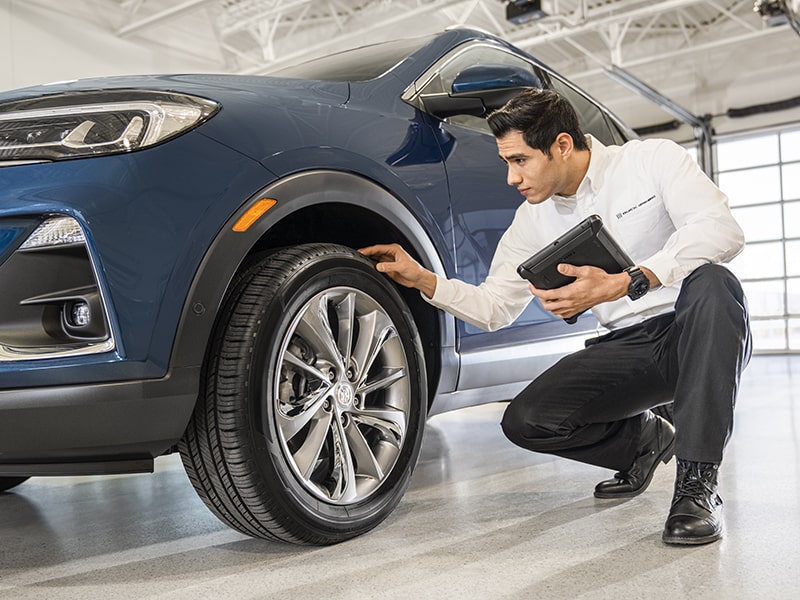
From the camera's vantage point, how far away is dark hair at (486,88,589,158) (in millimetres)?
2117

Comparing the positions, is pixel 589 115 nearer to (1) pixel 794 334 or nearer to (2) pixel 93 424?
(2) pixel 93 424

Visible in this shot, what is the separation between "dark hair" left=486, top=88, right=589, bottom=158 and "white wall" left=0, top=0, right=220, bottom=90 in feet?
28.5

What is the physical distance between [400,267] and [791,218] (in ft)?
40.4

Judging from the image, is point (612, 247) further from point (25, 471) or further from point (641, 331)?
point (25, 471)

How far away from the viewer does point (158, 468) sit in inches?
132

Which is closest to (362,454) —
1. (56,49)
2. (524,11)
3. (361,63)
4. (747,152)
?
(361,63)

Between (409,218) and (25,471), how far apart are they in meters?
1.09

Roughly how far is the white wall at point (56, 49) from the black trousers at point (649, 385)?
8.90m

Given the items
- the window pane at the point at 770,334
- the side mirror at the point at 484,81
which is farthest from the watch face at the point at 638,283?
the window pane at the point at 770,334

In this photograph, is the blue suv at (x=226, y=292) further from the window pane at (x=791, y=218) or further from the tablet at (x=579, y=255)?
the window pane at (x=791, y=218)

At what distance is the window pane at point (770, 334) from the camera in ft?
42.8

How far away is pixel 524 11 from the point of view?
793cm

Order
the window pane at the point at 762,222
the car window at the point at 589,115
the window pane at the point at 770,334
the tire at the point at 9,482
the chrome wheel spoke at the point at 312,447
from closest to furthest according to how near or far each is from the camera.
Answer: the chrome wheel spoke at the point at 312,447
the tire at the point at 9,482
the car window at the point at 589,115
the window pane at the point at 762,222
the window pane at the point at 770,334

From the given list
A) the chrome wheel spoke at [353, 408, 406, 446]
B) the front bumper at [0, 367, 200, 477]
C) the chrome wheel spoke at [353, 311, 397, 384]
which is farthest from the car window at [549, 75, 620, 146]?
the front bumper at [0, 367, 200, 477]
